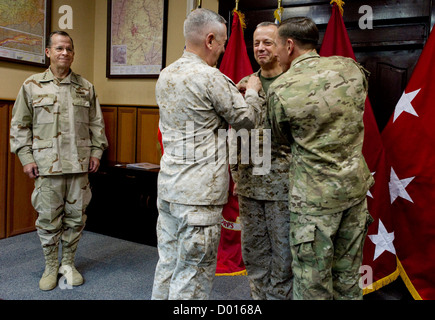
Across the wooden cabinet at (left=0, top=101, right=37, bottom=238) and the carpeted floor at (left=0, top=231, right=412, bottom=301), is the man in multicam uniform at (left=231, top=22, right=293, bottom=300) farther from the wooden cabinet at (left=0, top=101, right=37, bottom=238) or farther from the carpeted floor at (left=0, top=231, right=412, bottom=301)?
the wooden cabinet at (left=0, top=101, right=37, bottom=238)

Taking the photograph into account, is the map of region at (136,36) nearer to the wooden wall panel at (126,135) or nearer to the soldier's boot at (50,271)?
the wooden wall panel at (126,135)

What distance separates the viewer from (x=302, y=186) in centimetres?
144

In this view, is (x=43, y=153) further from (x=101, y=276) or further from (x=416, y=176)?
(x=416, y=176)

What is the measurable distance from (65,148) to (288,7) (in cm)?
192

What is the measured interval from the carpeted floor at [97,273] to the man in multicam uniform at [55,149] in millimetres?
121

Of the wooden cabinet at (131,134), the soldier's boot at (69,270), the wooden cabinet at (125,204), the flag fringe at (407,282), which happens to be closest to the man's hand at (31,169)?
the soldier's boot at (69,270)

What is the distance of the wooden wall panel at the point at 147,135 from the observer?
3480 mm

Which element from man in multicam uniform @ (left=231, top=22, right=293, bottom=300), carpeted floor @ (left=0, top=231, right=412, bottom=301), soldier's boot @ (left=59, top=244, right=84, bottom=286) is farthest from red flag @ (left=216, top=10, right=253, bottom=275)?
soldier's boot @ (left=59, top=244, right=84, bottom=286)

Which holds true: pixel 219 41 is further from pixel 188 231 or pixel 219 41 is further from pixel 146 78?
pixel 146 78

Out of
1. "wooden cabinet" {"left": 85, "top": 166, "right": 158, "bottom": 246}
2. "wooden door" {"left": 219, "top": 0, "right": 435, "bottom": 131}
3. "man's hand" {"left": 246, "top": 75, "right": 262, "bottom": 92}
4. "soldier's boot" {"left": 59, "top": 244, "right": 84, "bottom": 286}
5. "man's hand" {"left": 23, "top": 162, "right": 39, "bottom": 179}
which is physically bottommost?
"soldier's boot" {"left": 59, "top": 244, "right": 84, "bottom": 286}

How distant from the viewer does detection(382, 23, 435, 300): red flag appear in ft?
6.64

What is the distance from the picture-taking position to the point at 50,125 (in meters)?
2.36

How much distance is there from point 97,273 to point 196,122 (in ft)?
5.41

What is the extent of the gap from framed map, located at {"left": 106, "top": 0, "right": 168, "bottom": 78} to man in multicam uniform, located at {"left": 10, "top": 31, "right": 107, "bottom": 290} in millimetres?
1129
